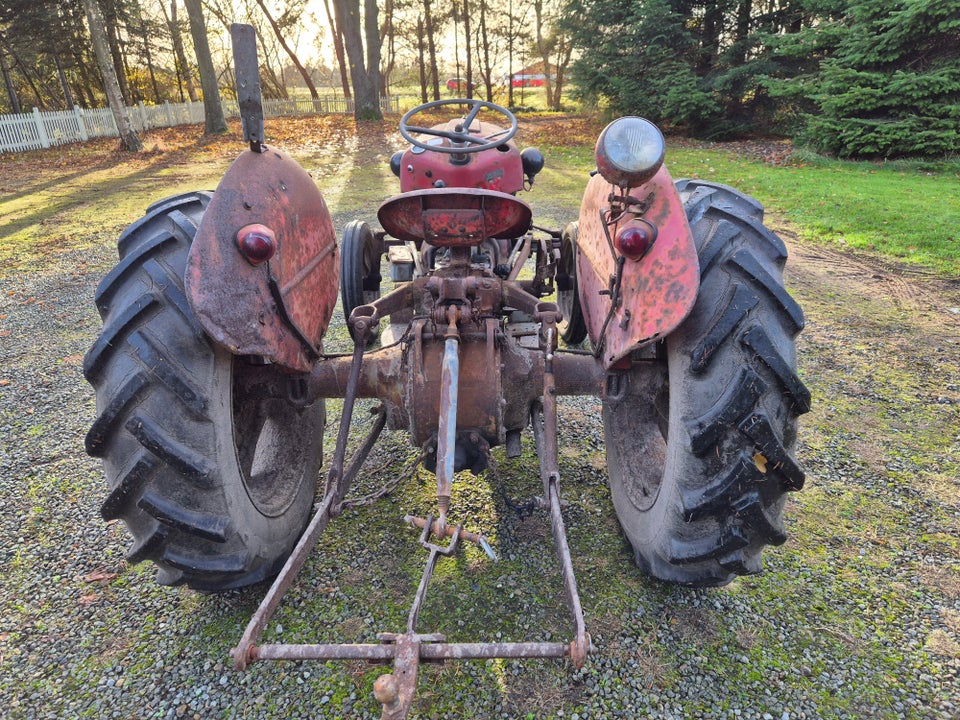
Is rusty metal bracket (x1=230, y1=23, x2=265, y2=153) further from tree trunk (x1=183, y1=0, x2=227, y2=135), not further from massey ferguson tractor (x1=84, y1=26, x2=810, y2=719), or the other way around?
tree trunk (x1=183, y1=0, x2=227, y2=135)

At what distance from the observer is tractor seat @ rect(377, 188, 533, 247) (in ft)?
7.47

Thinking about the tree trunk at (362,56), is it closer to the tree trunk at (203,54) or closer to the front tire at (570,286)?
the tree trunk at (203,54)

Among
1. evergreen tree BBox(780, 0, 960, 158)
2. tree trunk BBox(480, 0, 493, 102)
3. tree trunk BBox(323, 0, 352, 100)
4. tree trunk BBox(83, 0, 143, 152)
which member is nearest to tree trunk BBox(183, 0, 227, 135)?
tree trunk BBox(83, 0, 143, 152)

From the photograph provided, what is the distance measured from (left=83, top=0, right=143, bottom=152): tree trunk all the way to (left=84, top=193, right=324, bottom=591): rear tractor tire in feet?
53.3

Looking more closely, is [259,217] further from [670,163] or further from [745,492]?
[670,163]

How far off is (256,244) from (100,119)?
22152mm

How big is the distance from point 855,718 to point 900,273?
541 centimetres

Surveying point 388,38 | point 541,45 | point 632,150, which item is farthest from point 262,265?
point 388,38

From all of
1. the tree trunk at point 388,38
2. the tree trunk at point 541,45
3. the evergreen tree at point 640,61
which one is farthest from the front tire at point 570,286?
the tree trunk at point 541,45

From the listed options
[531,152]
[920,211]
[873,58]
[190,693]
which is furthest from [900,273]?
[873,58]

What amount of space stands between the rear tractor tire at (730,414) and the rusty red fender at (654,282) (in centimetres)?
14

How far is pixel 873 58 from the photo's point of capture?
10930 millimetres

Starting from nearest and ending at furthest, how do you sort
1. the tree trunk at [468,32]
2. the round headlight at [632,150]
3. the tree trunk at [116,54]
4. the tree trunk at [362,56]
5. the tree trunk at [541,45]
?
the round headlight at [632,150] → the tree trunk at [362,56] → the tree trunk at [116,54] → the tree trunk at [468,32] → the tree trunk at [541,45]

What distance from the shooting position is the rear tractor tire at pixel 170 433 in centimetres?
180
